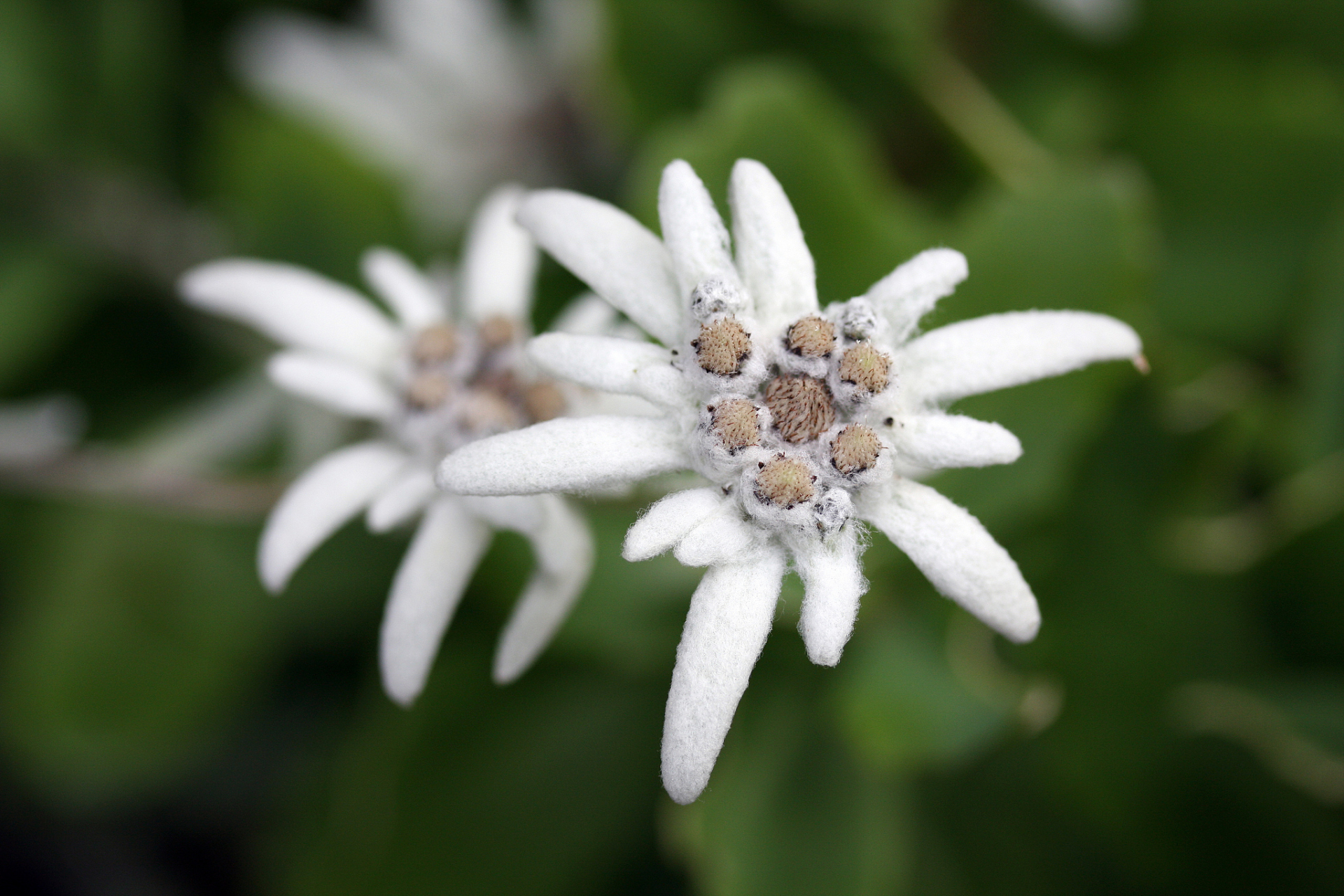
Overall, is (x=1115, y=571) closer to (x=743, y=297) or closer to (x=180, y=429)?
(x=743, y=297)

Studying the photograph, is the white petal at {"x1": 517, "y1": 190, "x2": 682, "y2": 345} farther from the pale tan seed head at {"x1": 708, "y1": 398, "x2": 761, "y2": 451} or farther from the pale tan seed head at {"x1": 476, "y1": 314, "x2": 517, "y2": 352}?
the pale tan seed head at {"x1": 476, "y1": 314, "x2": 517, "y2": 352}

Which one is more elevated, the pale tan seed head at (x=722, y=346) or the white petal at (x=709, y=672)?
the pale tan seed head at (x=722, y=346)

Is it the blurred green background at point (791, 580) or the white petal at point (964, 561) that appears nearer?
the white petal at point (964, 561)

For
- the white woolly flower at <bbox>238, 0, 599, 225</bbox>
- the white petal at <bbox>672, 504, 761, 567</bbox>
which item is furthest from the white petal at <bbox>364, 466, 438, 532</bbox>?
the white woolly flower at <bbox>238, 0, 599, 225</bbox>

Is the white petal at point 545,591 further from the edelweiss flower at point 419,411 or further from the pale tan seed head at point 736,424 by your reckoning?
the pale tan seed head at point 736,424

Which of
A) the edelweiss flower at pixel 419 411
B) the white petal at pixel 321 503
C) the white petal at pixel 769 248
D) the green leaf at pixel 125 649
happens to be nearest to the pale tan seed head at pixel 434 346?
the edelweiss flower at pixel 419 411

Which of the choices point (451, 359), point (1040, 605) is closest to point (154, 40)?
point (451, 359)

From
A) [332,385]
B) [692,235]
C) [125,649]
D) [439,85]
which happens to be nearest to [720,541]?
[692,235]
